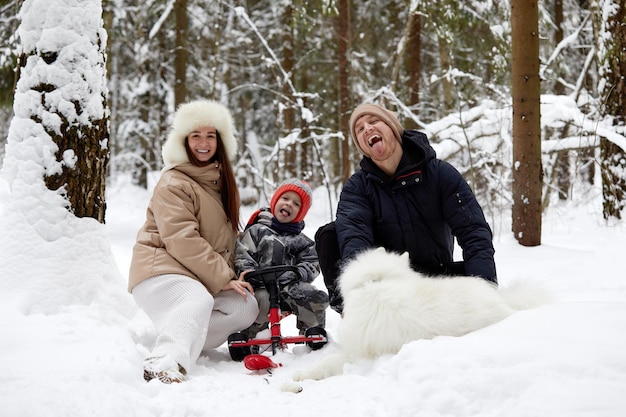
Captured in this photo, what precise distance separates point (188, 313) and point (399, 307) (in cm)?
135

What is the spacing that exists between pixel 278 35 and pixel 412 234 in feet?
42.8

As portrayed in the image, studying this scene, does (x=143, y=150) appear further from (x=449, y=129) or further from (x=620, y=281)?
(x=620, y=281)

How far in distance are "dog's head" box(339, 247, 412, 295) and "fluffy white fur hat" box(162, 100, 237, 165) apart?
5.40 feet

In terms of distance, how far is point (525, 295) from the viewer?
2785mm

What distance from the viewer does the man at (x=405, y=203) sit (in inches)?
128

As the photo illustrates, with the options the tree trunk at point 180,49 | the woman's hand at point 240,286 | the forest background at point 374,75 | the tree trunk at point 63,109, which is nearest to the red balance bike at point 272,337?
the woman's hand at point 240,286

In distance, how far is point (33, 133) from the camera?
11.5ft

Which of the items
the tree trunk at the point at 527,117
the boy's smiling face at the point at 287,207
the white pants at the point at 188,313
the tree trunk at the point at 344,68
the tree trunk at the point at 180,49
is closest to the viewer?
the white pants at the point at 188,313

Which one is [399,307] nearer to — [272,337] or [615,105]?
[272,337]

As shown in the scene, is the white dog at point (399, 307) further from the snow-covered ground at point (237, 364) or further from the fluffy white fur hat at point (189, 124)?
the fluffy white fur hat at point (189, 124)

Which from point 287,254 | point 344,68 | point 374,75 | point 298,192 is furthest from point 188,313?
point 374,75

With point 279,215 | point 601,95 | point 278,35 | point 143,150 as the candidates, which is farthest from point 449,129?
point 143,150

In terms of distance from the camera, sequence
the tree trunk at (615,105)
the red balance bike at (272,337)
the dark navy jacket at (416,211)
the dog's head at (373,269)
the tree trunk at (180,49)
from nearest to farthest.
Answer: the dog's head at (373,269), the dark navy jacket at (416,211), the red balance bike at (272,337), the tree trunk at (615,105), the tree trunk at (180,49)

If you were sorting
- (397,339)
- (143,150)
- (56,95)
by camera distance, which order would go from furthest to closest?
(143,150), (56,95), (397,339)
